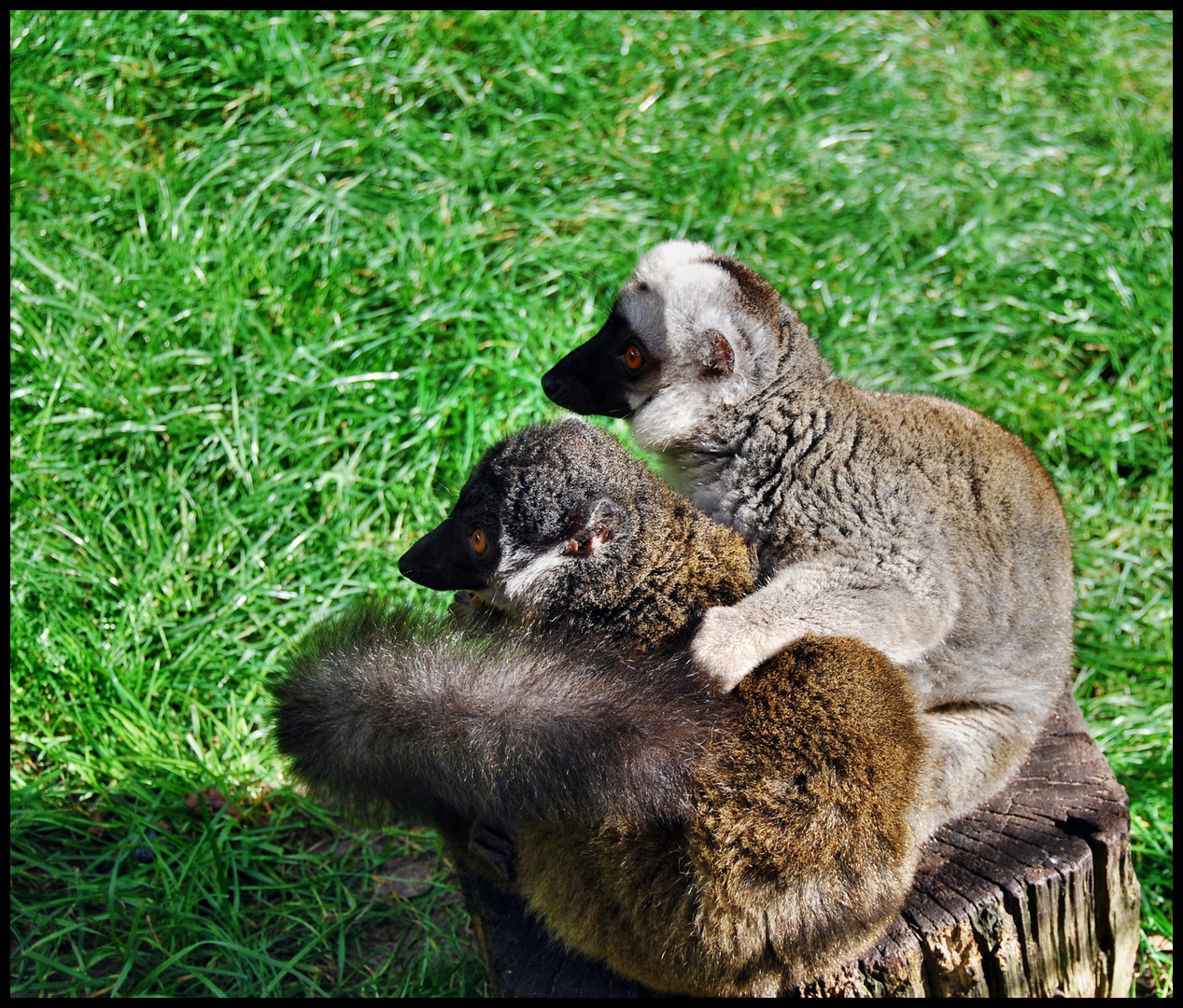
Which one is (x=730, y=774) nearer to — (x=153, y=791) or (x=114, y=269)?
(x=153, y=791)

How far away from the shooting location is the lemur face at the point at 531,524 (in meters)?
3.28

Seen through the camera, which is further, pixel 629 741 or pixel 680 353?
pixel 680 353

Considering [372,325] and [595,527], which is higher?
[595,527]

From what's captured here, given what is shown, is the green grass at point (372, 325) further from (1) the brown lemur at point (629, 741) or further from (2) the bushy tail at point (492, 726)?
(2) the bushy tail at point (492, 726)

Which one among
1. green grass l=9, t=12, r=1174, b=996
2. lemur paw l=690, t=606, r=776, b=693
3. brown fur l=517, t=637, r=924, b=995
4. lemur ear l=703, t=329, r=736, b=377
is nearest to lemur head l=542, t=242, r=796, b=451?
lemur ear l=703, t=329, r=736, b=377

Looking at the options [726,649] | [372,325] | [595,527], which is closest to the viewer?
[726,649]

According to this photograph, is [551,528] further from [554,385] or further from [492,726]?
[554,385]

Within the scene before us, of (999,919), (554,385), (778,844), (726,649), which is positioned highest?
(554,385)

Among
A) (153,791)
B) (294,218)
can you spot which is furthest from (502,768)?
(294,218)

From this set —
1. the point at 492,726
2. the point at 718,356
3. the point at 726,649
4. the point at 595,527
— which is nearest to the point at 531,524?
the point at 595,527

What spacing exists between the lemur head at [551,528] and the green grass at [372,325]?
63cm

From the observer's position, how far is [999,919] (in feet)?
10.8

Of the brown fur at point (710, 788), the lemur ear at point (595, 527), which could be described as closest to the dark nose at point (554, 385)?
the brown fur at point (710, 788)

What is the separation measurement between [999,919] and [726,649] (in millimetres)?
1221
